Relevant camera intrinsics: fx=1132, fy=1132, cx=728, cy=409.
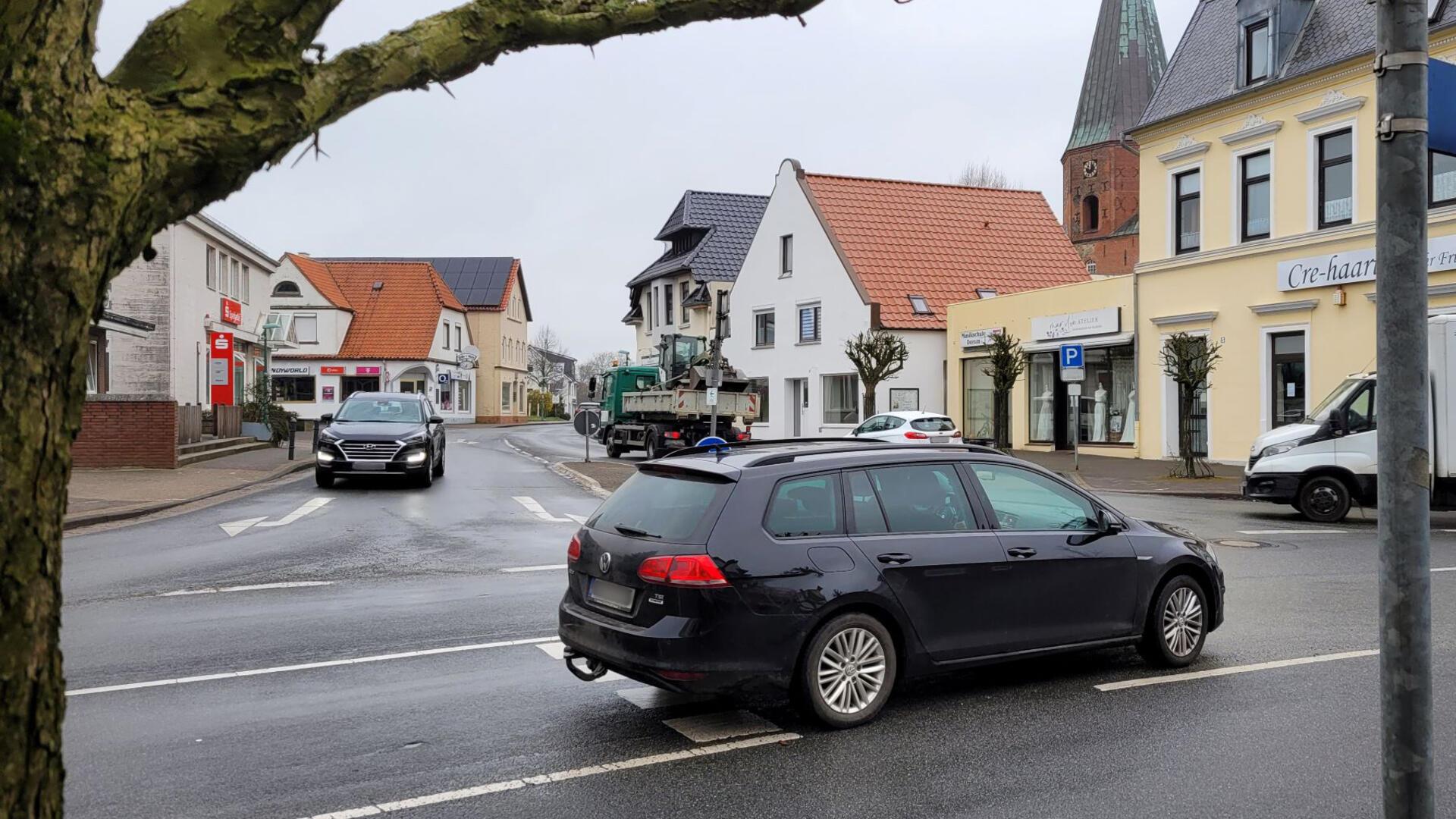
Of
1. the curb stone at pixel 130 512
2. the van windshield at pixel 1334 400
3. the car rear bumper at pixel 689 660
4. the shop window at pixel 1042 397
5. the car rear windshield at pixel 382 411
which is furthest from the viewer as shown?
the shop window at pixel 1042 397

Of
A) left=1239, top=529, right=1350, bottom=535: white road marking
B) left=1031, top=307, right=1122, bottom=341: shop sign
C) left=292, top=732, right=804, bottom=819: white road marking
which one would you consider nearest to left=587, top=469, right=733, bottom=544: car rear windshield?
left=292, top=732, right=804, bottom=819: white road marking

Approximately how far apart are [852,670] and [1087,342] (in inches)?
1033

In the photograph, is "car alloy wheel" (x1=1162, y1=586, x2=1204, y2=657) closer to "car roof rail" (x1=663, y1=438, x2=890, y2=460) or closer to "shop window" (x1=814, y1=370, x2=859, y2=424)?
"car roof rail" (x1=663, y1=438, x2=890, y2=460)

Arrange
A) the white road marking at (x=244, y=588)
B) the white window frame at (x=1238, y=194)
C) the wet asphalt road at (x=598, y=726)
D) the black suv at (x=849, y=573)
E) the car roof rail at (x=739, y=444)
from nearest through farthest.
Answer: the wet asphalt road at (x=598, y=726)
the black suv at (x=849, y=573)
the car roof rail at (x=739, y=444)
the white road marking at (x=244, y=588)
the white window frame at (x=1238, y=194)

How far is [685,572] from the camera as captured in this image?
5.60m

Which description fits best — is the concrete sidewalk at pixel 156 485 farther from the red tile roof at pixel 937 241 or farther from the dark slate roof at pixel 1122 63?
the dark slate roof at pixel 1122 63

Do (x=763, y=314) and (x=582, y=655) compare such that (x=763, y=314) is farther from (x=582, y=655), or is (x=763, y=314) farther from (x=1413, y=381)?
(x=1413, y=381)

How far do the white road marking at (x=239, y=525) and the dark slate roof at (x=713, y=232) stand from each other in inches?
1564

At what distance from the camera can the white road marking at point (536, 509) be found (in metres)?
16.4

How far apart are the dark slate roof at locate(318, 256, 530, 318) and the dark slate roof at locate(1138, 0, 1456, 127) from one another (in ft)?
176

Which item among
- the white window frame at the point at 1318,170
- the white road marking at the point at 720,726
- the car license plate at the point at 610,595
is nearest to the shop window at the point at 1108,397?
the white window frame at the point at 1318,170

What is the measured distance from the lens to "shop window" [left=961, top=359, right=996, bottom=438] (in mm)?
34812

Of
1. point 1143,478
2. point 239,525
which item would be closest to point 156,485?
point 239,525

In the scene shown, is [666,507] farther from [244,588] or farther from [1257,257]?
[1257,257]
